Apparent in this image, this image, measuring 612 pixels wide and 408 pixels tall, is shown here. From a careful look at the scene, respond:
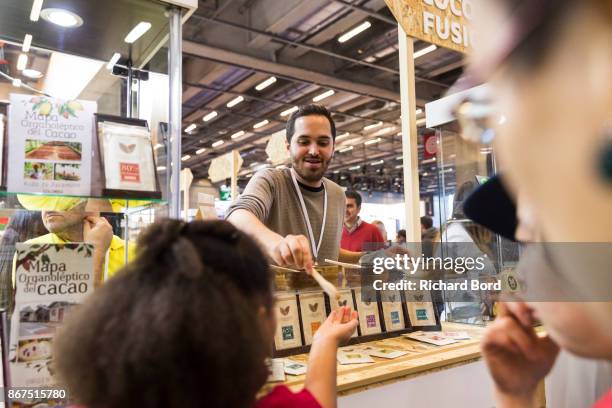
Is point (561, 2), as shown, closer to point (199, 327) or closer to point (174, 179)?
point (199, 327)

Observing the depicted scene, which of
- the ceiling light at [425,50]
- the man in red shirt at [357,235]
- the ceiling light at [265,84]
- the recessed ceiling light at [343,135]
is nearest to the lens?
the man in red shirt at [357,235]

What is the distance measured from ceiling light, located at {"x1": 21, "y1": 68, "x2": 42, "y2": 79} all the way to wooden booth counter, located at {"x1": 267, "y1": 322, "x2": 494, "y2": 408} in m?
1.21

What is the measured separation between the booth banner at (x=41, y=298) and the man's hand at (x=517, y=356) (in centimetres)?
95

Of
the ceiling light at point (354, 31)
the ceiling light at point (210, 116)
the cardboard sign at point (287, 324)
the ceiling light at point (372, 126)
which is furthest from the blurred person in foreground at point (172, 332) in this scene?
the ceiling light at point (372, 126)

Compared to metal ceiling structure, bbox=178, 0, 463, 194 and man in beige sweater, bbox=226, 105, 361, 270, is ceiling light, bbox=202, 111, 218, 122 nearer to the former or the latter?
metal ceiling structure, bbox=178, 0, 463, 194

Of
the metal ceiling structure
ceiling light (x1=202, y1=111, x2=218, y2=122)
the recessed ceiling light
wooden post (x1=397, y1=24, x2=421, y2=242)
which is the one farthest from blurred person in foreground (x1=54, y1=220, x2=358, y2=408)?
the recessed ceiling light

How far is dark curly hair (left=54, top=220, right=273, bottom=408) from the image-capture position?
637mm

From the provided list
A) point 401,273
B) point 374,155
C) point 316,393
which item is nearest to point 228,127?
point 374,155

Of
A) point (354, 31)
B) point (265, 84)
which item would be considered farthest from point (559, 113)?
point (265, 84)

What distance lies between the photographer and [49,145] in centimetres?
118

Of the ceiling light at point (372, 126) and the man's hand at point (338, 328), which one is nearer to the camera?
the man's hand at point (338, 328)

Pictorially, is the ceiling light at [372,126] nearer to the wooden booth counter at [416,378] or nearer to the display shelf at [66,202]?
the wooden booth counter at [416,378]

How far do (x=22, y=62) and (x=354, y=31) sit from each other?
247 inches

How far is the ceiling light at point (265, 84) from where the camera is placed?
938 centimetres
